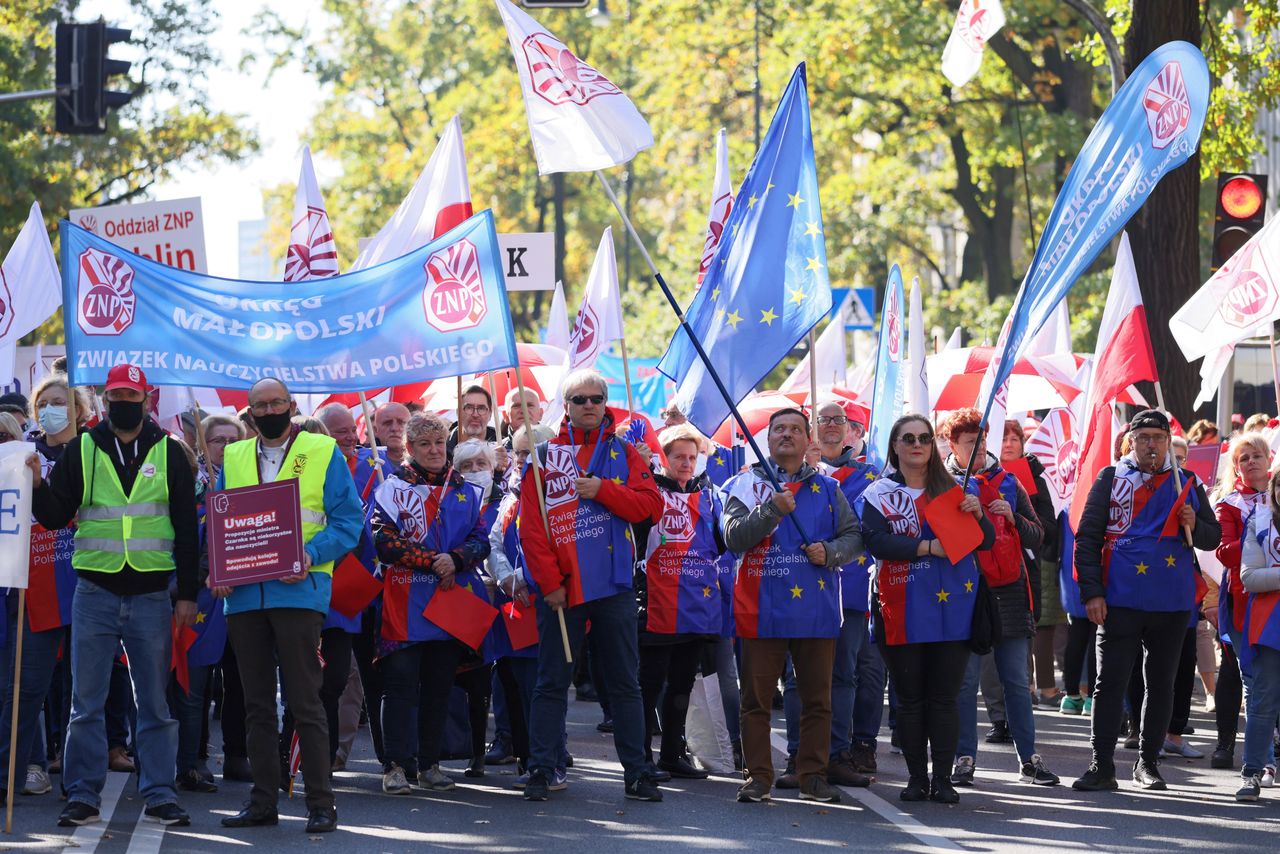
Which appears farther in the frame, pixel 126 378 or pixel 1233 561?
pixel 1233 561

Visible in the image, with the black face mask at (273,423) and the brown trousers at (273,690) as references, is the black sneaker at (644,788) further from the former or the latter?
the black face mask at (273,423)

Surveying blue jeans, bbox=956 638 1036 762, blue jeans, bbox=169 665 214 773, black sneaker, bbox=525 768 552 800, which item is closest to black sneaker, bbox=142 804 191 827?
blue jeans, bbox=169 665 214 773

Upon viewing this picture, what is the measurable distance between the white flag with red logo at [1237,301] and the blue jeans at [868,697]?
11.1 feet

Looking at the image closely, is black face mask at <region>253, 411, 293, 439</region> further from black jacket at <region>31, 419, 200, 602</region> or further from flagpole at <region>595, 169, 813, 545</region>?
flagpole at <region>595, 169, 813, 545</region>

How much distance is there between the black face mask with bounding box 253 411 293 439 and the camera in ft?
29.8

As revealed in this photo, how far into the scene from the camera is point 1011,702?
10.6m

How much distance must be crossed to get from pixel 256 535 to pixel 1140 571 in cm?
440

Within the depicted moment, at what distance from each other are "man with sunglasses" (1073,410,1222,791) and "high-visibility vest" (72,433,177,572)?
178 inches

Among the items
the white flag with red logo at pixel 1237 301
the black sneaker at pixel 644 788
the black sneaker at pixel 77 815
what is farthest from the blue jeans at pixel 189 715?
the white flag with red logo at pixel 1237 301

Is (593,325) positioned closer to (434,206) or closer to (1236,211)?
(434,206)

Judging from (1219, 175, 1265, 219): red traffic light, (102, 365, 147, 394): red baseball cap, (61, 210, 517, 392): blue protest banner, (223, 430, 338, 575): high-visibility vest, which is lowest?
(223, 430, 338, 575): high-visibility vest

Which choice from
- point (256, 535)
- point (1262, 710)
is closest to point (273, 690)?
point (256, 535)

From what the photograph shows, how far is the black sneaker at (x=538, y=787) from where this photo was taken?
32.6ft

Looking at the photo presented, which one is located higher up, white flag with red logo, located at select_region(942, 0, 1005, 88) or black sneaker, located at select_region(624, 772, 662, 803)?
white flag with red logo, located at select_region(942, 0, 1005, 88)
